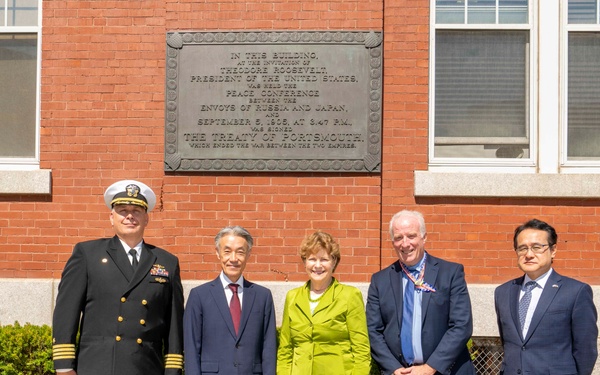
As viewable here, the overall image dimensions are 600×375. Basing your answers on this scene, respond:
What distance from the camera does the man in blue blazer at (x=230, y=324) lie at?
16.8ft

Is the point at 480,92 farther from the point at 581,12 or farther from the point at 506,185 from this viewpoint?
the point at 581,12

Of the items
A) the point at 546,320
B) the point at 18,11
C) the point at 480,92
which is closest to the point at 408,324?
the point at 546,320

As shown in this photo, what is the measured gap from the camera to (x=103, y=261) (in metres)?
5.02

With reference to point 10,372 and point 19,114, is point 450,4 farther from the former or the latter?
point 10,372

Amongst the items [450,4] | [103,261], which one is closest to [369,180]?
[450,4]

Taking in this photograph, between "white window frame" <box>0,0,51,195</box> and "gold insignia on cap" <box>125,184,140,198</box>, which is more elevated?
"white window frame" <box>0,0,51,195</box>

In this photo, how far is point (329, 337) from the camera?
519cm

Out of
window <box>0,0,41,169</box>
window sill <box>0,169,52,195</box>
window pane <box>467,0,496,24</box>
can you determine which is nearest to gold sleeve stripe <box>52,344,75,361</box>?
window sill <box>0,169,52,195</box>

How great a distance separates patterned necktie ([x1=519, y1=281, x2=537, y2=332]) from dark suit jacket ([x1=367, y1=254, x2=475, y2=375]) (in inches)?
12.9

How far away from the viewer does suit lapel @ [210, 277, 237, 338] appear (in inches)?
204

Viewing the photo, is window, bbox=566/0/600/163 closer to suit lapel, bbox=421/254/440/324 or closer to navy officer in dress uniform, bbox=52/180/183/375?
suit lapel, bbox=421/254/440/324

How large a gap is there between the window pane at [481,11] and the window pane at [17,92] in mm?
4463

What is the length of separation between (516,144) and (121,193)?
174 inches

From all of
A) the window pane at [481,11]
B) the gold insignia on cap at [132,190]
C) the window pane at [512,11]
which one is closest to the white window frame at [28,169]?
the gold insignia on cap at [132,190]
